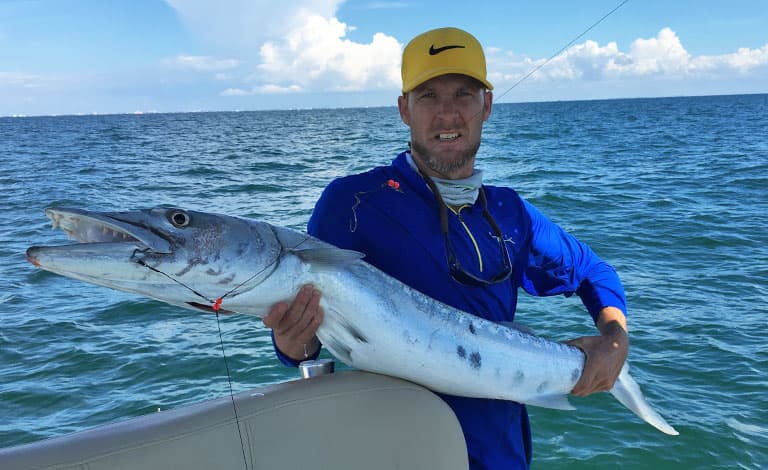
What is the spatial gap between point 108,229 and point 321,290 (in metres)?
0.80

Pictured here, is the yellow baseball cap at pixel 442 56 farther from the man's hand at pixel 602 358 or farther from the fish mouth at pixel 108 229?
the fish mouth at pixel 108 229

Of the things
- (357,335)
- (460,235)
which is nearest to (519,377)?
(460,235)

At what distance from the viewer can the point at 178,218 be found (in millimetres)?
2139

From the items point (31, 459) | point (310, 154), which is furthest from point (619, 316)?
point (310, 154)

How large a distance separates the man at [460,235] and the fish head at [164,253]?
370 mm

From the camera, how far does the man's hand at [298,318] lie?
2299 millimetres

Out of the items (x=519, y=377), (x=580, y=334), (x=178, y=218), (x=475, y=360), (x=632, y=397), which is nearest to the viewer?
(x=178, y=218)

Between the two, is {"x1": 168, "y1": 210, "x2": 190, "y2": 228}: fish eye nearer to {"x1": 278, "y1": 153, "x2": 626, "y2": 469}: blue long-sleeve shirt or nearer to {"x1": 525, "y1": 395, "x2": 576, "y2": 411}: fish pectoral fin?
{"x1": 278, "y1": 153, "x2": 626, "y2": 469}: blue long-sleeve shirt

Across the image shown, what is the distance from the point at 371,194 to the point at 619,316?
1522 mm

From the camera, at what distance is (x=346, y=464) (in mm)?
2148

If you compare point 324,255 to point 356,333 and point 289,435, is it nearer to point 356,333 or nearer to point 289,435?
point 356,333

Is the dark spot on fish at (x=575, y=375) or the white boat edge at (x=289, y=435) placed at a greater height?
the white boat edge at (x=289, y=435)

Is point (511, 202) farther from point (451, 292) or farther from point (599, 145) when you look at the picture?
point (599, 145)

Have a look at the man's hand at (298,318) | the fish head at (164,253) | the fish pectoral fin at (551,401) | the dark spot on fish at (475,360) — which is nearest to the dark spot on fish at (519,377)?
the fish pectoral fin at (551,401)
